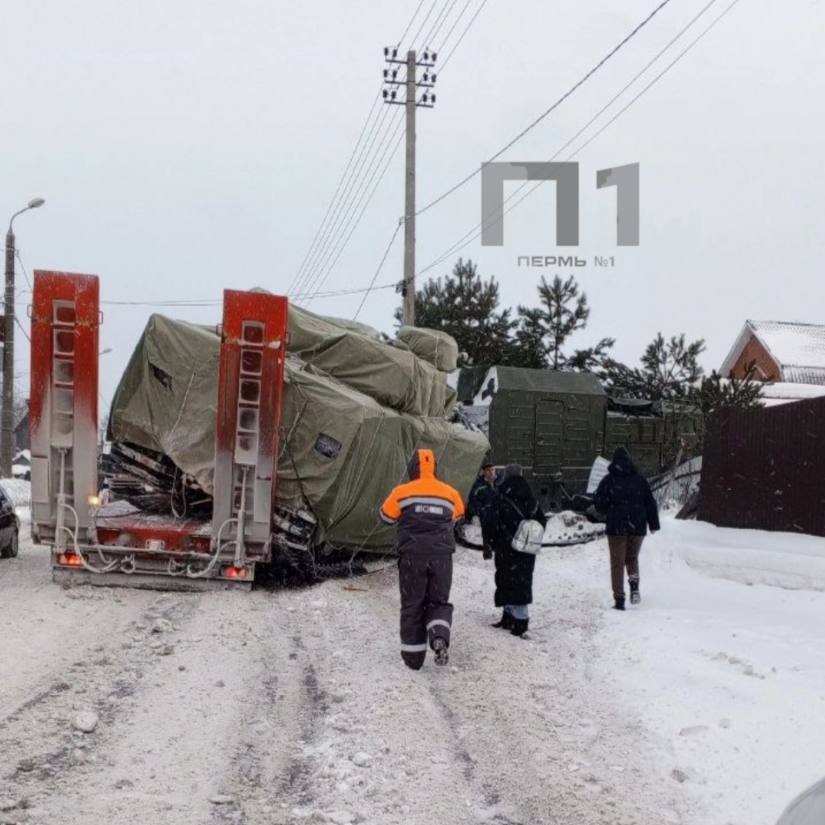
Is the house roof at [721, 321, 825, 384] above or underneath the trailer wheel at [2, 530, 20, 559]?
above

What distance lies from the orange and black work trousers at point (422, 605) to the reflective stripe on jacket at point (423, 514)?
0.28 ft

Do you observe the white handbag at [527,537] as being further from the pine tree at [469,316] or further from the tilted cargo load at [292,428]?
the pine tree at [469,316]

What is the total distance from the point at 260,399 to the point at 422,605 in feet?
10.7

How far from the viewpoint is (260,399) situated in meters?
9.12

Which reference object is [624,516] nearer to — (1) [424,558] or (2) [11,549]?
(1) [424,558]

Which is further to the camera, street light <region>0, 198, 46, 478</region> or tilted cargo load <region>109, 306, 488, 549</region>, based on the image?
street light <region>0, 198, 46, 478</region>

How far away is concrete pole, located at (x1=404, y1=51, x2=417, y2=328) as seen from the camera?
66.8 feet

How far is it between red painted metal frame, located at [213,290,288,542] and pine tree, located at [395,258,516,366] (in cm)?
1884

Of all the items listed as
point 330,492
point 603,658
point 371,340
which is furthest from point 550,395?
point 603,658

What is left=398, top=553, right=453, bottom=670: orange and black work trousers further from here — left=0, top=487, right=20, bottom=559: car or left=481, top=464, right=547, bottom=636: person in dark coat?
left=0, top=487, right=20, bottom=559: car

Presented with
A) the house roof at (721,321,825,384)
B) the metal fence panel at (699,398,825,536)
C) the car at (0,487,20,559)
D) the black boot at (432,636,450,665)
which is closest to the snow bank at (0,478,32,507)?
the car at (0,487,20,559)

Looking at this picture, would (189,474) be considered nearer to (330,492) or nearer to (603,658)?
(330,492)

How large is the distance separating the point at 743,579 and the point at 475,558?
4423mm

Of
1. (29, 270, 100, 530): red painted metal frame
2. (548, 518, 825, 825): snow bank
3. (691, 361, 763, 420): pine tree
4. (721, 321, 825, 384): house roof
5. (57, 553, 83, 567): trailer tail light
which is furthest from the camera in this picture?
(721, 321, 825, 384): house roof
